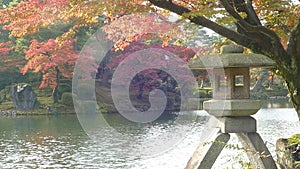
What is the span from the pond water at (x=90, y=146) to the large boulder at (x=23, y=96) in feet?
9.22

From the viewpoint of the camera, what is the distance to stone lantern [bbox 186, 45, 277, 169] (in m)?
4.15

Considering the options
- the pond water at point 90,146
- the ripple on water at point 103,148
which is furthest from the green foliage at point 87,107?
the ripple on water at point 103,148

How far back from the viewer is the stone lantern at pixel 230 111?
163 inches

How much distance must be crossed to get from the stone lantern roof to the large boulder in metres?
15.0

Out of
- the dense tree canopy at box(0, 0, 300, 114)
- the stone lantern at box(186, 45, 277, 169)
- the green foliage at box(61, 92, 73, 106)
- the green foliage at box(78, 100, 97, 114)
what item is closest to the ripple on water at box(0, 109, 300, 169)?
the stone lantern at box(186, 45, 277, 169)

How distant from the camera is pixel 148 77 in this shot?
18438 mm

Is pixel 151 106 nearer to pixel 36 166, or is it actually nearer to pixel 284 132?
pixel 284 132

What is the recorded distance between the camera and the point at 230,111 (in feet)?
13.6

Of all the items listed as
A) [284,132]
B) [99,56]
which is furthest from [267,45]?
[99,56]

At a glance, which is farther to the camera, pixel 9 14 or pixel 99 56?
pixel 99 56

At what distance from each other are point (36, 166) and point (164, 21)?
386 cm

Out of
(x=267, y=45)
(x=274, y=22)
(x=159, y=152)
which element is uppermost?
(x=274, y=22)

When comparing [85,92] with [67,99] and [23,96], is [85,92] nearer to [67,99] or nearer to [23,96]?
[67,99]

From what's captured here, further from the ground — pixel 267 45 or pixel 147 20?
pixel 147 20
